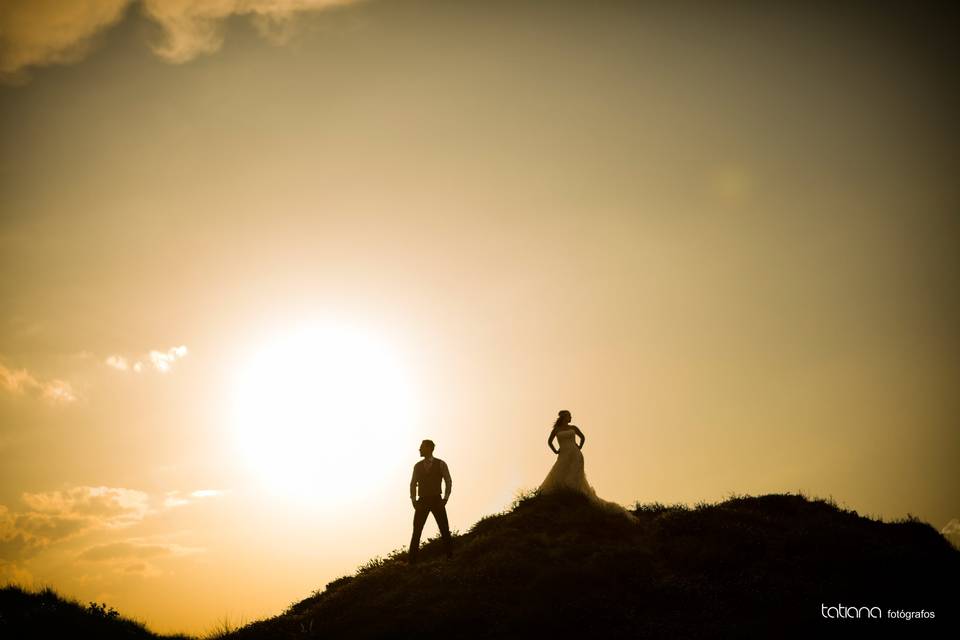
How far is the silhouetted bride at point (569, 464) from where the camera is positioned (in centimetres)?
2230

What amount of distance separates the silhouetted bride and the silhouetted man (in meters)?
4.88

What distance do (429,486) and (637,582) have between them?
21.5ft

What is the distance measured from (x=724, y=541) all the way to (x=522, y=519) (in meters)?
6.60

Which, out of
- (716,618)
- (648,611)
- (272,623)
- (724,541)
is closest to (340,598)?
(272,623)

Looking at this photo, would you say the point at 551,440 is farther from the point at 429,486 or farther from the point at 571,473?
the point at 429,486

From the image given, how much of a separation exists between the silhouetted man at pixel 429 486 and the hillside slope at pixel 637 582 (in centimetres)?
159

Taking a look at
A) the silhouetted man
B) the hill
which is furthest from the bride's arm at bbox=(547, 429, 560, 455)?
the hill

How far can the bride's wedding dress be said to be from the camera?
22266mm

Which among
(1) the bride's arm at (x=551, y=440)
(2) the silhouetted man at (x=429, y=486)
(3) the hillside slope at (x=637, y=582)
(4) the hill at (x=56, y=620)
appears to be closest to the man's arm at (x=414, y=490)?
(2) the silhouetted man at (x=429, y=486)

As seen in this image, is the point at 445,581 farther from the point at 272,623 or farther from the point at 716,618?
the point at 716,618

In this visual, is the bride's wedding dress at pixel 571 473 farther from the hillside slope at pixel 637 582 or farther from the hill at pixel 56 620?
the hill at pixel 56 620

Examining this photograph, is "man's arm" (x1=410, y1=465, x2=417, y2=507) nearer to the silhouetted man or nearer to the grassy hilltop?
the silhouetted man

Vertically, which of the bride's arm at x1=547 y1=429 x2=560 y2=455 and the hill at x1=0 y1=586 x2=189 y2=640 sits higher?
A: the bride's arm at x1=547 y1=429 x2=560 y2=455

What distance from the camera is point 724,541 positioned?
20.4 meters
